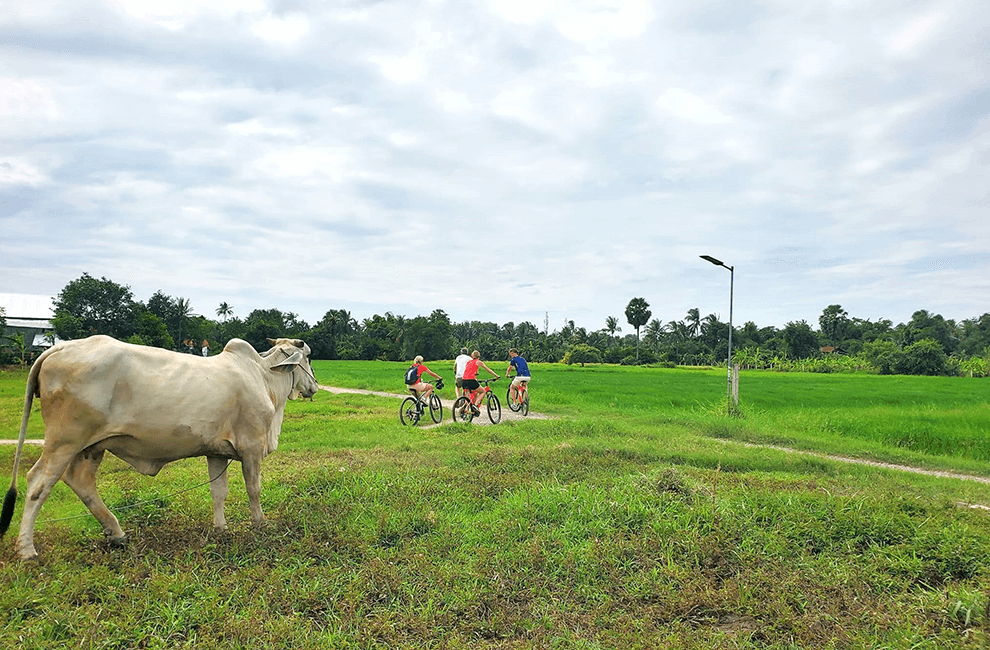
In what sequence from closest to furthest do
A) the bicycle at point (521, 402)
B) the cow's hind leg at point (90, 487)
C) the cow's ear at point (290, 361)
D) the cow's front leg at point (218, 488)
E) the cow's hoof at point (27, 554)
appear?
the cow's hoof at point (27, 554)
the cow's hind leg at point (90, 487)
the cow's front leg at point (218, 488)
the cow's ear at point (290, 361)
the bicycle at point (521, 402)

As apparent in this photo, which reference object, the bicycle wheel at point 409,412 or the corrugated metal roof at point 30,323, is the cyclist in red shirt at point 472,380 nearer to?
the bicycle wheel at point 409,412

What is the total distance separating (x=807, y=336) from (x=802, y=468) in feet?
212

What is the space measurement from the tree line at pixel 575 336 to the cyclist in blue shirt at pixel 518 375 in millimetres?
21576

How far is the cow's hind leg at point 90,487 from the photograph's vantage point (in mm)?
4660

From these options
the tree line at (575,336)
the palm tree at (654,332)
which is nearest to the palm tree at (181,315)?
the tree line at (575,336)

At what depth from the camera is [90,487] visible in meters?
4.72

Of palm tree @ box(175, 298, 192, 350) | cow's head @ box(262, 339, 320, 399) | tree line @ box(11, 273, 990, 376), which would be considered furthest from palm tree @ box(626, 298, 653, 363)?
cow's head @ box(262, 339, 320, 399)

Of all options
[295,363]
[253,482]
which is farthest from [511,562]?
[295,363]

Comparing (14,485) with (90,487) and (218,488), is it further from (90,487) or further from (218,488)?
(218,488)

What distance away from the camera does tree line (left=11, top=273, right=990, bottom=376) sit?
103 ft

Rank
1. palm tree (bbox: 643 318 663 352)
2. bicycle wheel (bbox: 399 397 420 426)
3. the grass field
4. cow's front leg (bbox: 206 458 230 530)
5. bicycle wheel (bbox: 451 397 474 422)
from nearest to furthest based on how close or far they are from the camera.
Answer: the grass field
cow's front leg (bbox: 206 458 230 530)
bicycle wheel (bbox: 399 397 420 426)
bicycle wheel (bbox: 451 397 474 422)
palm tree (bbox: 643 318 663 352)

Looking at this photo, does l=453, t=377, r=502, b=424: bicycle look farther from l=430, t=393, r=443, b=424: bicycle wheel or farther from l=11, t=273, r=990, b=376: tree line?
l=11, t=273, r=990, b=376: tree line

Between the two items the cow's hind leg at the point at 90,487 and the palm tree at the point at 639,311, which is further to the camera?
the palm tree at the point at 639,311

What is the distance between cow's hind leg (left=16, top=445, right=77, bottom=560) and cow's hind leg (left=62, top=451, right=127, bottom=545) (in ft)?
0.82
